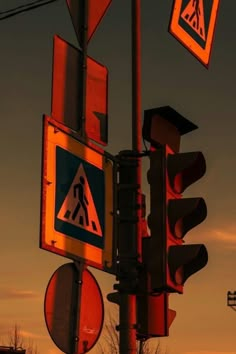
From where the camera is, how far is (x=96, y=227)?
6098 millimetres

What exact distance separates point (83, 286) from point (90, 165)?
98 centimetres

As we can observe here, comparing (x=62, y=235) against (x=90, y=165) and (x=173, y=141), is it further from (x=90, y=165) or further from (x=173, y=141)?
(x=173, y=141)

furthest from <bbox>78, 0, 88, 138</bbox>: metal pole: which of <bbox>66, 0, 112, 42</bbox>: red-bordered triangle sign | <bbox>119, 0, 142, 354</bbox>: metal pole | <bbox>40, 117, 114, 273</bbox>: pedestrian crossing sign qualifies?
<bbox>119, 0, 142, 354</bbox>: metal pole

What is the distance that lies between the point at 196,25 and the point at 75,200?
240cm

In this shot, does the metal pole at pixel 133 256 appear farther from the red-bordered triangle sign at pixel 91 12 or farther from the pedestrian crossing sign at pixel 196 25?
the red-bordered triangle sign at pixel 91 12

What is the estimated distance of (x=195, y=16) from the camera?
24.5 feet

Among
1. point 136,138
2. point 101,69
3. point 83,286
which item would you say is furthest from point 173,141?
point 83,286

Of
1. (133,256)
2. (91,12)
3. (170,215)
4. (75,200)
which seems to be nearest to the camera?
(75,200)

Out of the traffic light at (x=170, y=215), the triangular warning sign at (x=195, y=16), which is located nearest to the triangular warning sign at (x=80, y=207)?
the traffic light at (x=170, y=215)

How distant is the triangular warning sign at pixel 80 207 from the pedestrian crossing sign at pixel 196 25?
172cm

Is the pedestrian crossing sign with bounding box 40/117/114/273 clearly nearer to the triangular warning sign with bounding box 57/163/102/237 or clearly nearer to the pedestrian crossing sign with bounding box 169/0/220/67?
the triangular warning sign with bounding box 57/163/102/237

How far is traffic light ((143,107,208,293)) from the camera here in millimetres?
6215

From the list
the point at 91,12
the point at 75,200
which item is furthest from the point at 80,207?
the point at 91,12

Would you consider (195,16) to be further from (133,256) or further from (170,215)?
(133,256)
